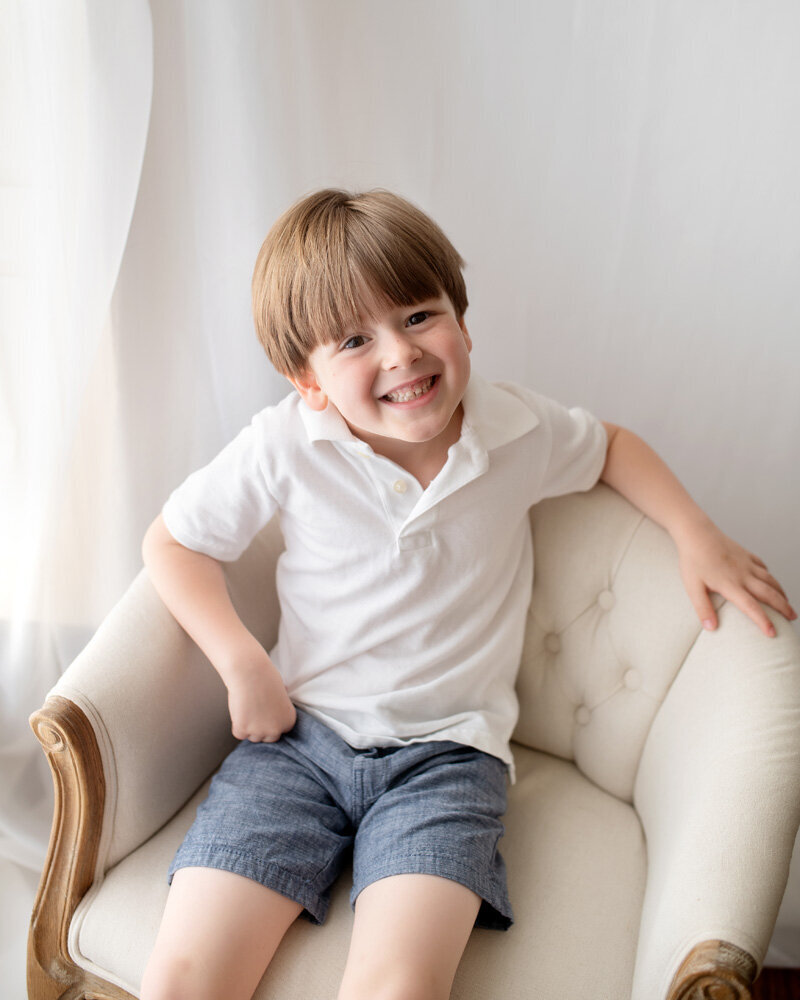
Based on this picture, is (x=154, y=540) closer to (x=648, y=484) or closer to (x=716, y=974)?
(x=648, y=484)

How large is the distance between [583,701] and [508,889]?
28 centimetres

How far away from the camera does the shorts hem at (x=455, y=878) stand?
0.86 meters

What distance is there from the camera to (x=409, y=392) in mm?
908

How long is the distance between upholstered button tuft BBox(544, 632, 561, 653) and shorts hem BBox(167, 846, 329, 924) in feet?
1.49

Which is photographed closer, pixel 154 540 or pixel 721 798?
pixel 721 798

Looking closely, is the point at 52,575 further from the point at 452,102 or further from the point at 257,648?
the point at 452,102

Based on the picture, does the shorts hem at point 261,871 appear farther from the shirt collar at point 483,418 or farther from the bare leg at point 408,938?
the shirt collar at point 483,418

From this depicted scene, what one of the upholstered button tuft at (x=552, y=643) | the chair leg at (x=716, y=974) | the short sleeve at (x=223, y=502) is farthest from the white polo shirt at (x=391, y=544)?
the chair leg at (x=716, y=974)

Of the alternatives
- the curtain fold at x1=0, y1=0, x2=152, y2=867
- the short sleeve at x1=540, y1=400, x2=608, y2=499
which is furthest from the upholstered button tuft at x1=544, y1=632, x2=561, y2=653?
the curtain fold at x1=0, y1=0, x2=152, y2=867

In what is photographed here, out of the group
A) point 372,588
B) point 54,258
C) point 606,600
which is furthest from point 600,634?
point 54,258

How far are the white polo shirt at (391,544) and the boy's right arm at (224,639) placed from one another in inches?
1.3

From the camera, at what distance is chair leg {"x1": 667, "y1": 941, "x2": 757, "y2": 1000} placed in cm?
68

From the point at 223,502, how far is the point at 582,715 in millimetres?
556

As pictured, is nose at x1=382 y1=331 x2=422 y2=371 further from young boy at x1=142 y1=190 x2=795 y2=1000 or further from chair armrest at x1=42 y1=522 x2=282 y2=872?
chair armrest at x1=42 y1=522 x2=282 y2=872
